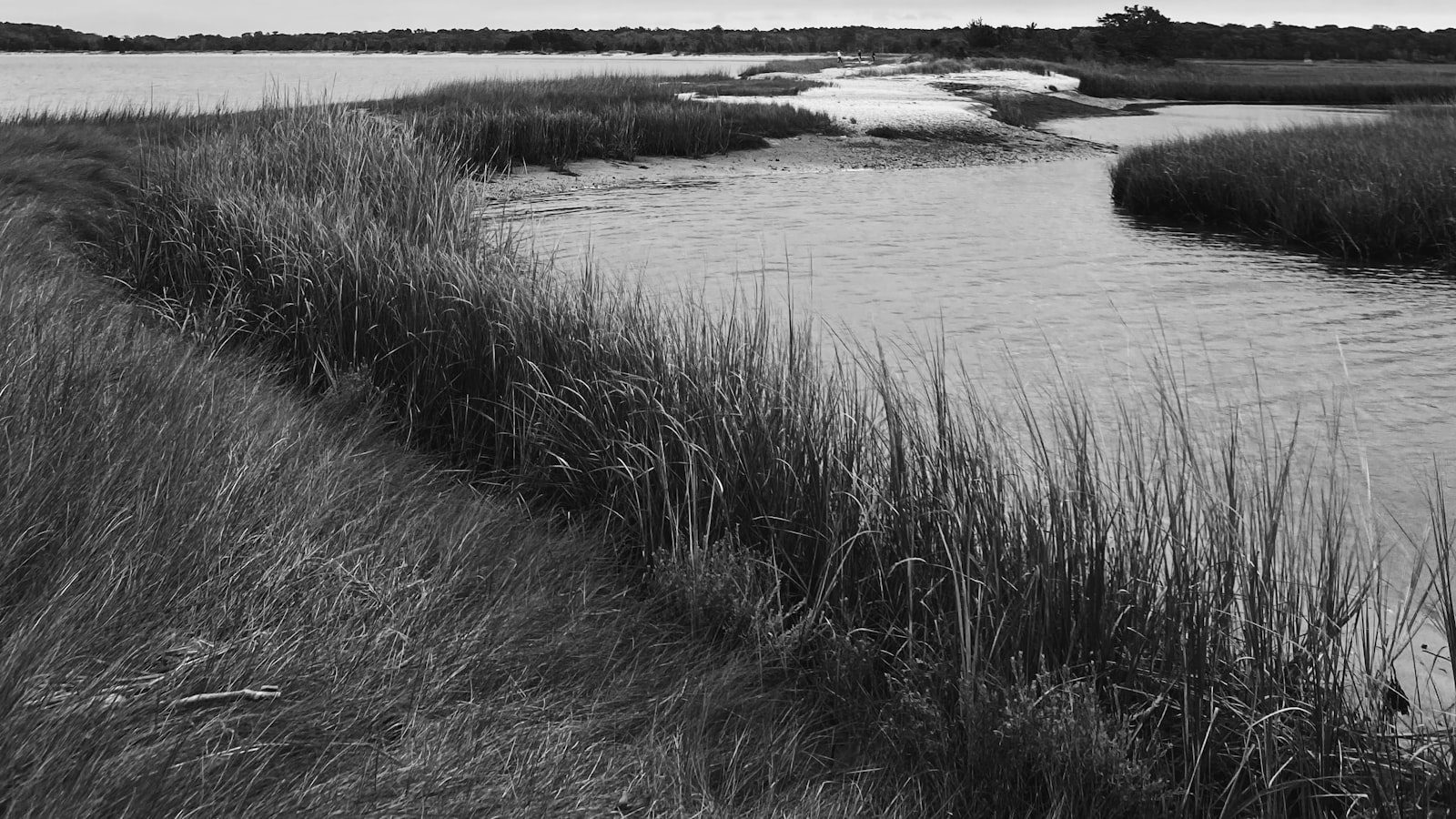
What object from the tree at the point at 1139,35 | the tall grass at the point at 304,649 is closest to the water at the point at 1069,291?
the tall grass at the point at 304,649

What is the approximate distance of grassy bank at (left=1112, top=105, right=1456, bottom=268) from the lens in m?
11.0

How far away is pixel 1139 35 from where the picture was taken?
57.7m

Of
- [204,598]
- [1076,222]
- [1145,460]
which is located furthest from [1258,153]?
[204,598]

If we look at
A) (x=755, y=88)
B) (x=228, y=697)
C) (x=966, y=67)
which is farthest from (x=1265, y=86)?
(x=228, y=697)

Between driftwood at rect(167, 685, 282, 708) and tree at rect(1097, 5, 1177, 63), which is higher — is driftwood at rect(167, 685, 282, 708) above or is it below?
below

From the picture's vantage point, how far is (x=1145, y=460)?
17.4 ft

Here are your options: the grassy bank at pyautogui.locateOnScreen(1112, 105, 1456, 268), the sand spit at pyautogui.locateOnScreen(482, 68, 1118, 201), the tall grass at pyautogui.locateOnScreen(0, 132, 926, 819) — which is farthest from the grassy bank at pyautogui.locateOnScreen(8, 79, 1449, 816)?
the sand spit at pyautogui.locateOnScreen(482, 68, 1118, 201)

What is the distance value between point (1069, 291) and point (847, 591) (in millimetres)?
7052

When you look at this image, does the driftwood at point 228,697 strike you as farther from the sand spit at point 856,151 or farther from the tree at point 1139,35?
the tree at point 1139,35

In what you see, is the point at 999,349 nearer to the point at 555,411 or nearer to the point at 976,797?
the point at 555,411

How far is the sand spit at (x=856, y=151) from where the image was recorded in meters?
17.4

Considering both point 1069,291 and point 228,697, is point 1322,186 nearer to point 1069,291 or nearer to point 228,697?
point 1069,291

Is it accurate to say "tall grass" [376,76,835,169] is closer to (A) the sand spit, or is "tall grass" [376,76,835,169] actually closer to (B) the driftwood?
(A) the sand spit

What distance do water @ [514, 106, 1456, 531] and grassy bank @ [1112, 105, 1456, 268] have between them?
0.51 metres
